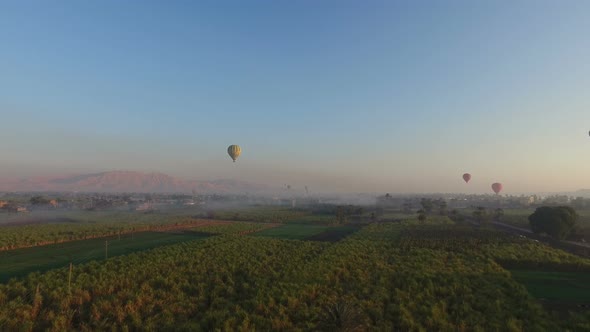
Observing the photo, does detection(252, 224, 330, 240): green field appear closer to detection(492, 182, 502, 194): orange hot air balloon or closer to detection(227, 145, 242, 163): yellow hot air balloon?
detection(227, 145, 242, 163): yellow hot air balloon

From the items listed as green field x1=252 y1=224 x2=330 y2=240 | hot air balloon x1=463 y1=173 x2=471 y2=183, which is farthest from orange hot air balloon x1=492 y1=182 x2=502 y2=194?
green field x1=252 y1=224 x2=330 y2=240

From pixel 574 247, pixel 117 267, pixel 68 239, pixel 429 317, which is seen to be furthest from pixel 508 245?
pixel 68 239

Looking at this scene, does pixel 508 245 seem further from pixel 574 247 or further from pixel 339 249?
pixel 339 249

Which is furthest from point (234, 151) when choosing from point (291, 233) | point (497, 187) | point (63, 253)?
point (497, 187)

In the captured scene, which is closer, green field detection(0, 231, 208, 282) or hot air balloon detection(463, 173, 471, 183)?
green field detection(0, 231, 208, 282)

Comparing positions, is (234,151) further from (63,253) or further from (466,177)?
(466,177)

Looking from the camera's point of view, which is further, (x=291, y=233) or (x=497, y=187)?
(x=497, y=187)
